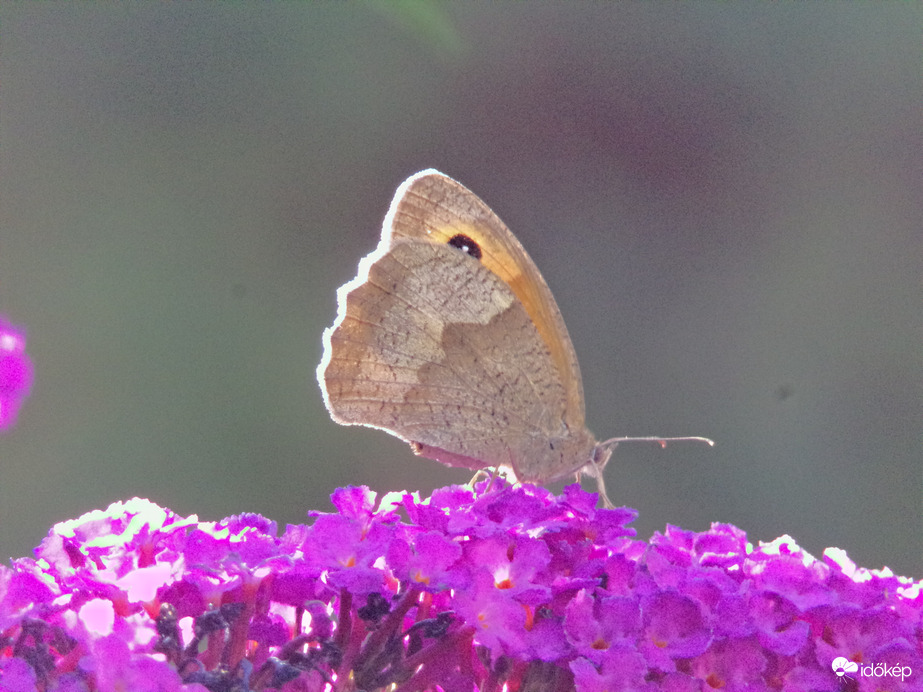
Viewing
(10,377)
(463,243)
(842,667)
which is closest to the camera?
(842,667)

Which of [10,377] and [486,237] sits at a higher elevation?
[486,237]

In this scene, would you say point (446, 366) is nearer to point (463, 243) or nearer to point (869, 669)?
point (463, 243)

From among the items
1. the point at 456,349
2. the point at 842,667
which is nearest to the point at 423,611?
the point at 842,667

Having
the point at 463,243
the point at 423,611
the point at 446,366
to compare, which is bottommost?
the point at 423,611

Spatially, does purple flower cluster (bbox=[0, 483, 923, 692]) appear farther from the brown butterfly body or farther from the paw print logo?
the brown butterfly body

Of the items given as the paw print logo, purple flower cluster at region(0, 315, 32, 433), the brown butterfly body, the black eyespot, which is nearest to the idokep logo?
the paw print logo

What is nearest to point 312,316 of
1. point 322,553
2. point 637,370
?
point 637,370

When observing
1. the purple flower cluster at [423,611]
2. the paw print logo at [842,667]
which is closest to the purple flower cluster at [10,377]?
the purple flower cluster at [423,611]

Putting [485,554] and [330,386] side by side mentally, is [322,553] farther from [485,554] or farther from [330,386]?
[330,386]
